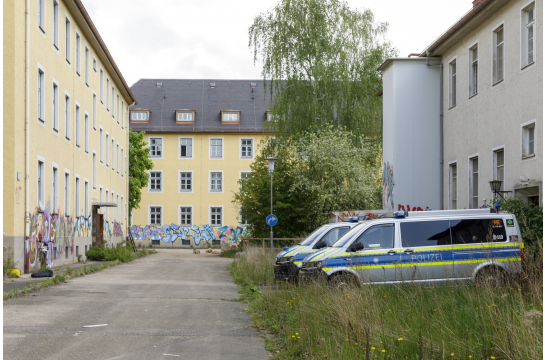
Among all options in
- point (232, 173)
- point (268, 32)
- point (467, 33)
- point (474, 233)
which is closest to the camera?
point (474, 233)

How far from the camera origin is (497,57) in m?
20.2

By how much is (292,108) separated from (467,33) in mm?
13487

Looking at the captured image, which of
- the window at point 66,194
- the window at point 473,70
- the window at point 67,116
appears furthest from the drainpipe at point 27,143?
the window at point 473,70

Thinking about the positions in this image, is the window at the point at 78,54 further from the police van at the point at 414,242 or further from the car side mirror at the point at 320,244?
the police van at the point at 414,242

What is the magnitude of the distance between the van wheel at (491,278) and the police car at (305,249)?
627cm

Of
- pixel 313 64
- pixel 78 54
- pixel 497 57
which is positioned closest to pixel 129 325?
pixel 497 57

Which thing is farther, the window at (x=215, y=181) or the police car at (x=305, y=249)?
the window at (x=215, y=181)

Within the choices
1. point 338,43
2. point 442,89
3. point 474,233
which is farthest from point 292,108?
point 474,233

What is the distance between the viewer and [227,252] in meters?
41.8

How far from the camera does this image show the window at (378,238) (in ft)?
43.3

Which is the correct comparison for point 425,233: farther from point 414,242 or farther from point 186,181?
point 186,181

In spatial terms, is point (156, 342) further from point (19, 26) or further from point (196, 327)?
point (19, 26)

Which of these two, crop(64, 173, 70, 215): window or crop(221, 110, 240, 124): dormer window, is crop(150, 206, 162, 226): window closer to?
crop(221, 110, 240, 124): dormer window

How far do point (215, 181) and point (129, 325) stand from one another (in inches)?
2042
